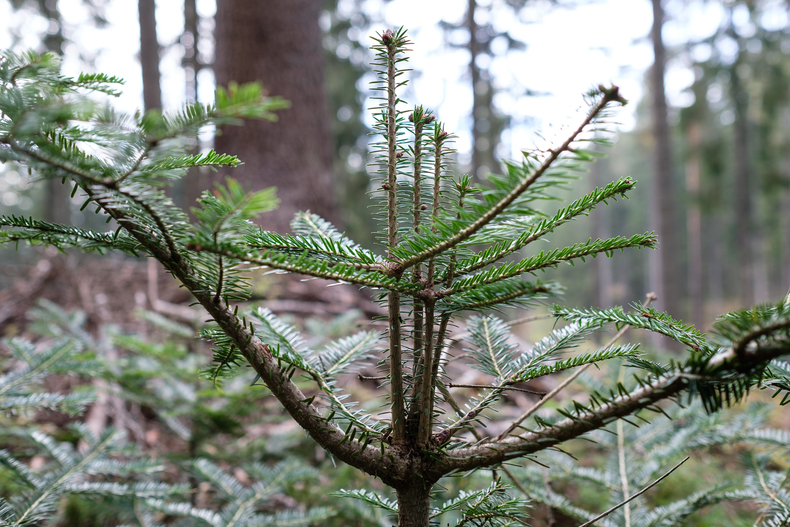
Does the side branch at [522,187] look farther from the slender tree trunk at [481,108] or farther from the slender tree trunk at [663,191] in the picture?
the slender tree trunk at [481,108]

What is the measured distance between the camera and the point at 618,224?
3453 centimetres

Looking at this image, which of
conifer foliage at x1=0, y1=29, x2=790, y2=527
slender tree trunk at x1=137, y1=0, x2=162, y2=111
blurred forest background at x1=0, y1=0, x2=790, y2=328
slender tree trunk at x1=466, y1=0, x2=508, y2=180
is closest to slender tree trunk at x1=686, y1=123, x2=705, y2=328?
blurred forest background at x1=0, y1=0, x2=790, y2=328

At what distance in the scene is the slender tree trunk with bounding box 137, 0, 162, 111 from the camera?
7.09m

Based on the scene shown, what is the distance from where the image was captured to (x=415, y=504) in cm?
73

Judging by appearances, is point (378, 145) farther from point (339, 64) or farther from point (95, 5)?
point (95, 5)

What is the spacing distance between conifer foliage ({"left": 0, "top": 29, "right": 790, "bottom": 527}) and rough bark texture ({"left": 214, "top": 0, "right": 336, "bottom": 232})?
126 inches

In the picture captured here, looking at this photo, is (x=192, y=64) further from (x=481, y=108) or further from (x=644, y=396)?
(x=644, y=396)

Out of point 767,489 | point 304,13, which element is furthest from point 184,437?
point 304,13

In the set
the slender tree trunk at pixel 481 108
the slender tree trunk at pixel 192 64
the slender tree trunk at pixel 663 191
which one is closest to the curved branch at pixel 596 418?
the slender tree trunk at pixel 192 64

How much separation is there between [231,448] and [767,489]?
2.07 m

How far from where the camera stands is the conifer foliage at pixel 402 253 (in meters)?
0.48

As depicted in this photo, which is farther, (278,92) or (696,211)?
(696,211)

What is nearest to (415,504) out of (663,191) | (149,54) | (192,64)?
(663,191)

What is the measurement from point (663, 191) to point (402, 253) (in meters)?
8.74
